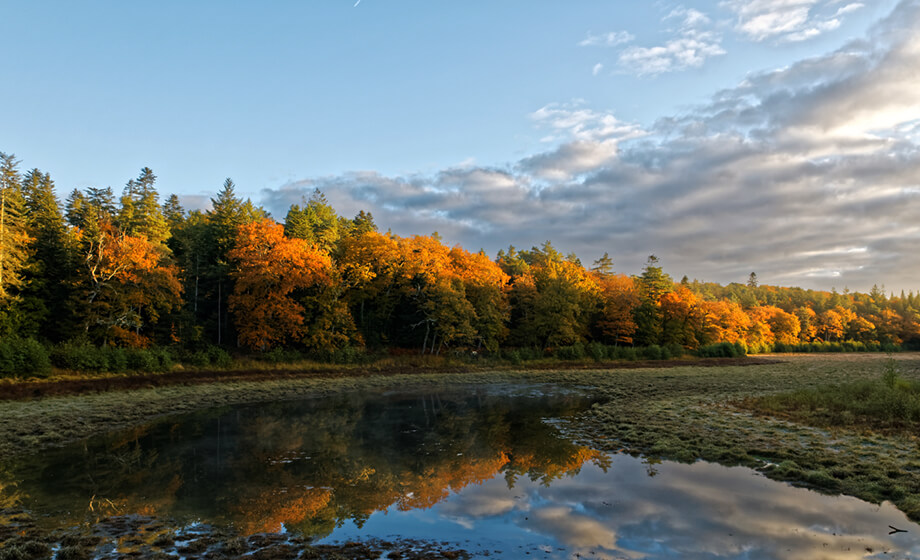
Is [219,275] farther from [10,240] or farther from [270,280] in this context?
[10,240]

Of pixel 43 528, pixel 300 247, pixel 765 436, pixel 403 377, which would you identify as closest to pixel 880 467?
pixel 765 436

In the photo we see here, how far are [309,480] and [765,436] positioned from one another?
1538 cm

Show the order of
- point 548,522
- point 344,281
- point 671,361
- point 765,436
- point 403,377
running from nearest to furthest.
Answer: point 548,522, point 765,436, point 403,377, point 344,281, point 671,361

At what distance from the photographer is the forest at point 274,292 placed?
3981 cm

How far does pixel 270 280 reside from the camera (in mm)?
44656

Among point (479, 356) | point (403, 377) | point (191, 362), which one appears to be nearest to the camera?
point (191, 362)

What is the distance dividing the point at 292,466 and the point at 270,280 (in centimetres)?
3320

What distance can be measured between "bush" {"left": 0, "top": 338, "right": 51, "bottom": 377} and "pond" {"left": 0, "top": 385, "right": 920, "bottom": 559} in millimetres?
17075

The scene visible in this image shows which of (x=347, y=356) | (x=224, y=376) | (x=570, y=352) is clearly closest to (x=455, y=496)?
(x=224, y=376)

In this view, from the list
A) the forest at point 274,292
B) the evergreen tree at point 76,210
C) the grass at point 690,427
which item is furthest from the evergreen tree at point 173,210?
the grass at point 690,427

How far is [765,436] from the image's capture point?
56.3ft

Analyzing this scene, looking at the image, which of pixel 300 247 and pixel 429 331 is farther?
pixel 429 331

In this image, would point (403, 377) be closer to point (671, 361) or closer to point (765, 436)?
point (765, 436)

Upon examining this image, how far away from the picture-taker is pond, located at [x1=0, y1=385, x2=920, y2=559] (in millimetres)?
8906
